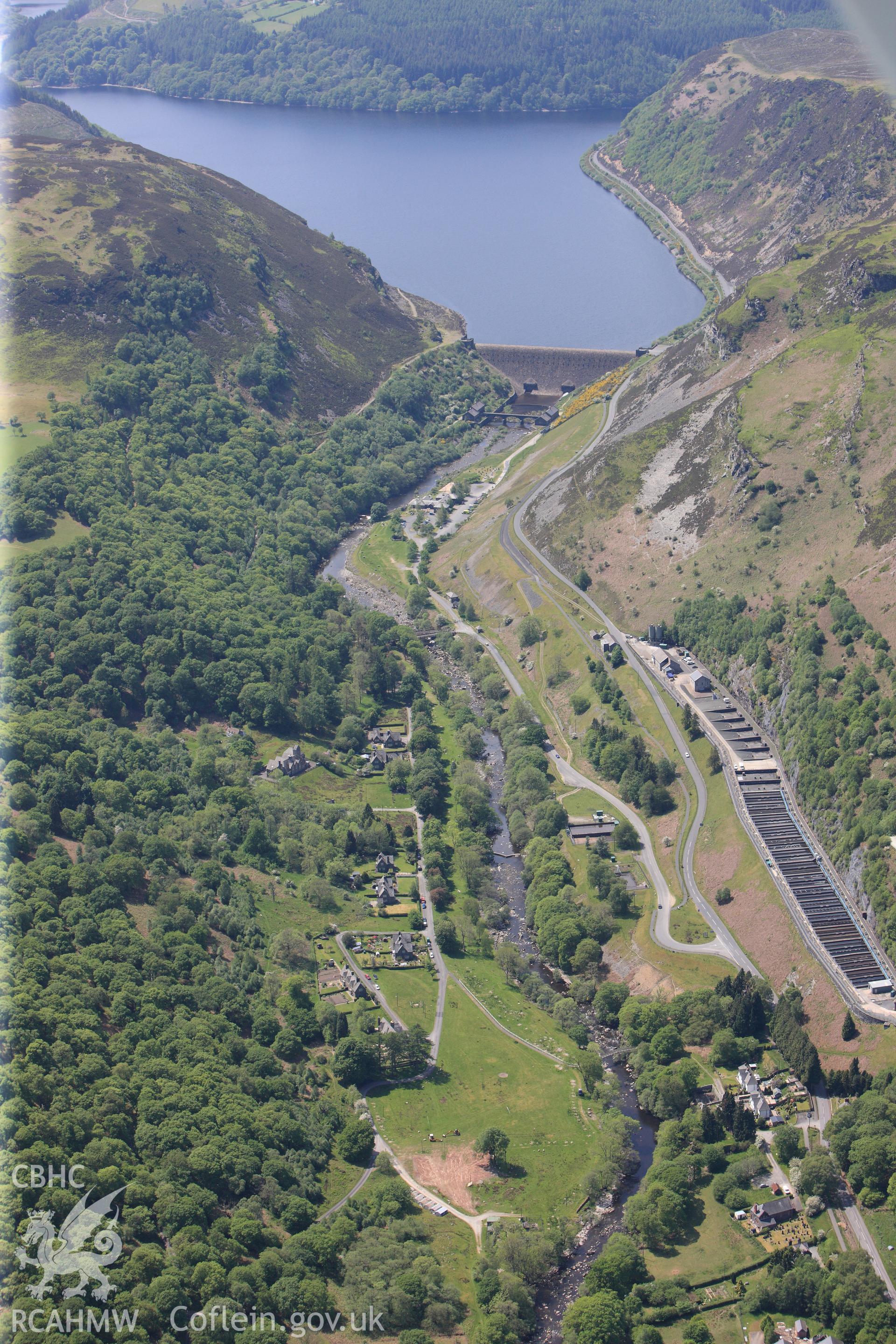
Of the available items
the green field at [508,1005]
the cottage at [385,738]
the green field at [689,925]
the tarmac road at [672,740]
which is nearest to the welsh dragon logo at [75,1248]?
the green field at [508,1005]

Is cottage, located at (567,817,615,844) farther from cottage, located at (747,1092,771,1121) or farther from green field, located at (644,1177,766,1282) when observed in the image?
green field, located at (644,1177,766,1282)

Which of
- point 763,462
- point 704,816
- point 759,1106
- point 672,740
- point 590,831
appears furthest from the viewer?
point 763,462

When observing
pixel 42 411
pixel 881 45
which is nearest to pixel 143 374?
pixel 42 411

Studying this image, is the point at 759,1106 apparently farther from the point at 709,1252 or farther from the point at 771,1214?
the point at 709,1252

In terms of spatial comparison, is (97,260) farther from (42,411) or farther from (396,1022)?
(396,1022)

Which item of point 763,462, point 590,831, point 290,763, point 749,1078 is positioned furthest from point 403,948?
point 763,462
